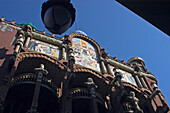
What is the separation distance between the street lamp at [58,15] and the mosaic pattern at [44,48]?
1328cm

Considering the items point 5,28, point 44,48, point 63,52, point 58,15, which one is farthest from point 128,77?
point 58,15

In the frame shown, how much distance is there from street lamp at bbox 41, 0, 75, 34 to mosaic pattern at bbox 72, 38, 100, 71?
13397 millimetres

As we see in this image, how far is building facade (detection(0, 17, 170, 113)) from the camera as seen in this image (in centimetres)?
1354

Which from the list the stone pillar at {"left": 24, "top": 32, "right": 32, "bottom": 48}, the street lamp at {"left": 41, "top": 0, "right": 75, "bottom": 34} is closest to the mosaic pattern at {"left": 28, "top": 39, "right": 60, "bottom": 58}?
the stone pillar at {"left": 24, "top": 32, "right": 32, "bottom": 48}

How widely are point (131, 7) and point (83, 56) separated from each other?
15.7 m

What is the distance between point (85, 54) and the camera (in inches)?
773

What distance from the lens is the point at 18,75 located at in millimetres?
14961

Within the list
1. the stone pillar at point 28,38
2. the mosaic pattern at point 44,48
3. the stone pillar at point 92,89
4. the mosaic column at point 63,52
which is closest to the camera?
the stone pillar at point 92,89

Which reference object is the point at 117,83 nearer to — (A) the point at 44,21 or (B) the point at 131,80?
(B) the point at 131,80

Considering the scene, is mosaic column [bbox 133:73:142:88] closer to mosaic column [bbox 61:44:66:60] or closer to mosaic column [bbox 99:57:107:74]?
mosaic column [bbox 99:57:107:74]

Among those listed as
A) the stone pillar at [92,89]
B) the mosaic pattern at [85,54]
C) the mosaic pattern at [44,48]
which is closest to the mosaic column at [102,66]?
the mosaic pattern at [85,54]

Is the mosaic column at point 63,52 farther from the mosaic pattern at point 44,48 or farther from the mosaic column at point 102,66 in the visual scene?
the mosaic column at point 102,66

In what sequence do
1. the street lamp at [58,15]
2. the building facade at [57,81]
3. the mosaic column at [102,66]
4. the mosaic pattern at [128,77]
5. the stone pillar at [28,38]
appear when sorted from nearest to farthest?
the street lamp at [58,15]
the building facade at [57,81]
the stone pillar at [28,38]
the mosaic column at [102,66]
the mosaic pattern at [128,77]

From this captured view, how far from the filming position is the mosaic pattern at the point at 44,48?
683 inches
